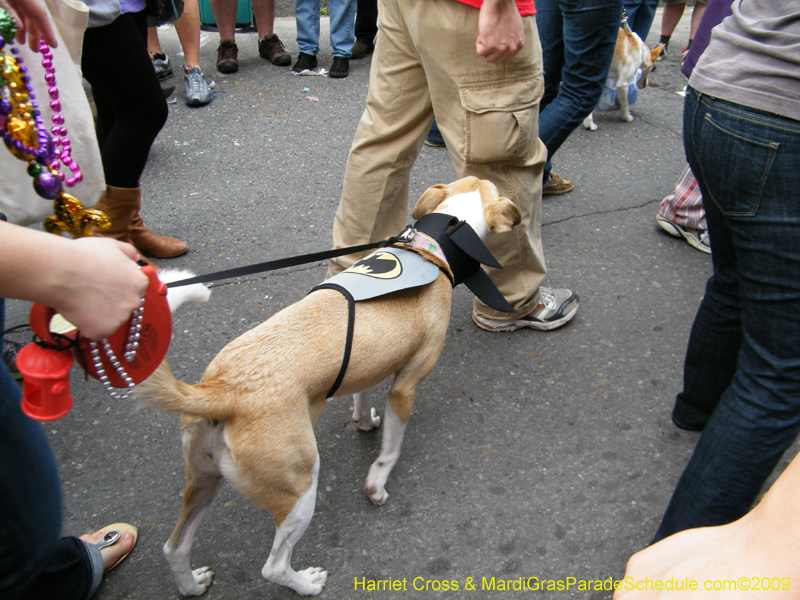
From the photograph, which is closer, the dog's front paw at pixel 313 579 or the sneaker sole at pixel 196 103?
the dog's front paw at pixel 313 579

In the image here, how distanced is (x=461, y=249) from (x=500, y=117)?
1.75ft

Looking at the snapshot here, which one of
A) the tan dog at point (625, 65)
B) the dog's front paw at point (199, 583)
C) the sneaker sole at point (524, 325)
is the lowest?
the dog's front paw at point (199, 583)

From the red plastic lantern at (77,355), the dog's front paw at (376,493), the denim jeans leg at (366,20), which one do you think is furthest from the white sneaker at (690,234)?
the denim jeans leg at (366,20)

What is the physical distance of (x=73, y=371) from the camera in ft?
8.40

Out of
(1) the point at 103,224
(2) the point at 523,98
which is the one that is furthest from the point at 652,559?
(2) the point at 523,98

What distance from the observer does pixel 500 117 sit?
2.13 metres

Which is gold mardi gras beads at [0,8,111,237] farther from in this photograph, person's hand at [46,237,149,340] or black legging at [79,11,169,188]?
black legging at [79,11,169,188]

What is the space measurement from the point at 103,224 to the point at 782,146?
1621 millimetres

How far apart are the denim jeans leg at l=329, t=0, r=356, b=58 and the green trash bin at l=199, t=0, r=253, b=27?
137 cm

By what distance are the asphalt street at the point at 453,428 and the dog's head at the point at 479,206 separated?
0.79 m

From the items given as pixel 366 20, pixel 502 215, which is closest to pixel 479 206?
pixel 502 215

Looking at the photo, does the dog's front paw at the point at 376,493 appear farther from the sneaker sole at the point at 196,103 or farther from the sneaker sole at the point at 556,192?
the sneaker sole at the point at 196,103

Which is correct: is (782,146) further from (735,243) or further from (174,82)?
(174,82)

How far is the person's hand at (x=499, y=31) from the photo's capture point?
1.85 meters
